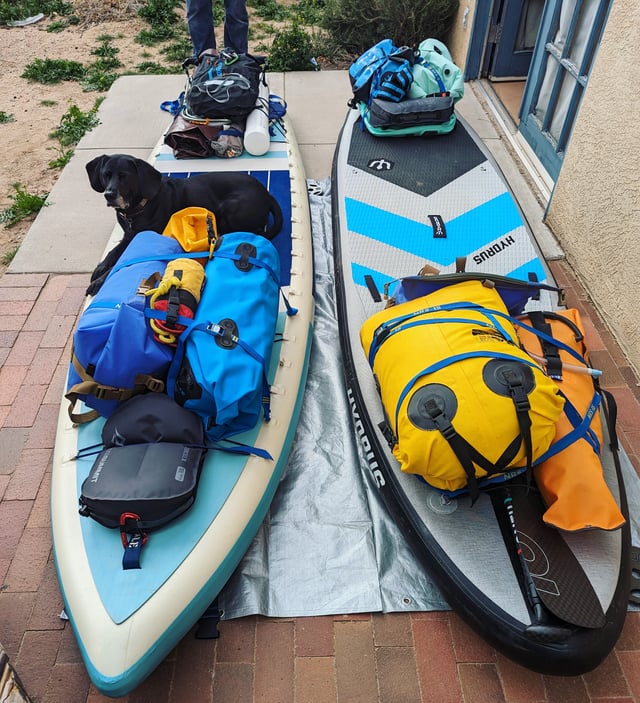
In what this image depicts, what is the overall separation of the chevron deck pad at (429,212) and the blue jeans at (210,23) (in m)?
2.66

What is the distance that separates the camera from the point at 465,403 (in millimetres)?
1930

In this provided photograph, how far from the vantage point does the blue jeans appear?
18.3 ft

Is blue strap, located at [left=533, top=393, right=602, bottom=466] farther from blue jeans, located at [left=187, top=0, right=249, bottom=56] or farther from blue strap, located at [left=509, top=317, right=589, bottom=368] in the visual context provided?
blue jeans, located at [left=187, top=0, right=249, bottom=56]

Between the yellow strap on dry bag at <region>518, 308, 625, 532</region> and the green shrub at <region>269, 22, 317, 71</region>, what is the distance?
5.44 meters

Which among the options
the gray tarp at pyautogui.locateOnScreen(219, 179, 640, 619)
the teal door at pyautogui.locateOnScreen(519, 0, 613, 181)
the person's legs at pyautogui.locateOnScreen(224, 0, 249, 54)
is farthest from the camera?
the person's legs at pyautogui.locateOnScreen(224, 0, 249, 54)

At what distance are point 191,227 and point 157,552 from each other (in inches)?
66.1

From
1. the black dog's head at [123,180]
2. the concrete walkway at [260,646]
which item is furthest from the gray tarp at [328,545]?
the black dog's head at [123,180]

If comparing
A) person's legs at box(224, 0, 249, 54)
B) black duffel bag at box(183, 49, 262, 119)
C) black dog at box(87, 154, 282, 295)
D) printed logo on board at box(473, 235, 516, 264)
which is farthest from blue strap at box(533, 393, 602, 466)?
person's legs at box(224, 0, 249, 54)

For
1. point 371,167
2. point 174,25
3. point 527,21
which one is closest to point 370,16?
point 527,21

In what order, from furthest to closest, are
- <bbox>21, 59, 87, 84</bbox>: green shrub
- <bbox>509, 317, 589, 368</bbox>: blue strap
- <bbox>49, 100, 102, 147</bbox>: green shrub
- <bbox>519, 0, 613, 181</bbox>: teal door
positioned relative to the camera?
<bbox>21, 59, 87, 84</bbox>: green shrub, <bbox>49, 100, 102, 147</bbox>: green shrub, <bbox>519, 0, 613, 181</bbox>: teal door, <bbox>509, 317, 589, 368</bbox>: blue strap

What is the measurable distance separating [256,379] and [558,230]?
2852mm

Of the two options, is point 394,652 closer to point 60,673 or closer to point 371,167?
point 60,673

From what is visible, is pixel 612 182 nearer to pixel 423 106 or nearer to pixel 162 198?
pixel 423 106

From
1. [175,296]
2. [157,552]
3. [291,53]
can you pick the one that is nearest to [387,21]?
[291,53]
